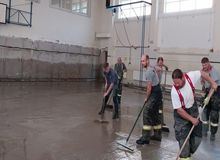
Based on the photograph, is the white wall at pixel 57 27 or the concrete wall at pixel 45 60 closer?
the concrete wall at pixel 45 60

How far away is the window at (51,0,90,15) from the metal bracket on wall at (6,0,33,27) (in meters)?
2.01

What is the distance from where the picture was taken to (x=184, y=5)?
47.6 ft

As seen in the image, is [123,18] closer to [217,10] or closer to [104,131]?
[217,10]

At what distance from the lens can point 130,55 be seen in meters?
17.9

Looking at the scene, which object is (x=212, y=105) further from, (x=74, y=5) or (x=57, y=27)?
(x=74, y=5)

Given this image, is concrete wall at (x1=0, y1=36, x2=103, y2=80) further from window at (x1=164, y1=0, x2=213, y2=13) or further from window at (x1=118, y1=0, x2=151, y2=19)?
window at (x1=164, y1=0, x2=213, y2=13)

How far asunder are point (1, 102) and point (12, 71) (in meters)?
7.36

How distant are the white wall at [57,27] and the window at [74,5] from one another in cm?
34

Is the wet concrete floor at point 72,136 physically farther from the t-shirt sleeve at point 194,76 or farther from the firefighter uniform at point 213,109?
the t-shirt sleeve at point 194,76

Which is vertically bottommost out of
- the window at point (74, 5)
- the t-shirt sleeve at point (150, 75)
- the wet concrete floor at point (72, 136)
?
the wet concrete floor at point (72, 136)

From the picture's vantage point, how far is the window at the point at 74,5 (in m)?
18.4

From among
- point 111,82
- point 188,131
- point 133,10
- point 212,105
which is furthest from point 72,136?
point 133,10

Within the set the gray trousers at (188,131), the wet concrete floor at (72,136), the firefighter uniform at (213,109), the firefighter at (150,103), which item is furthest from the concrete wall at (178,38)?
the gray trousers at (188,131)

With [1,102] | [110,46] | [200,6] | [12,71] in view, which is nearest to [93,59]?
[110,46]
